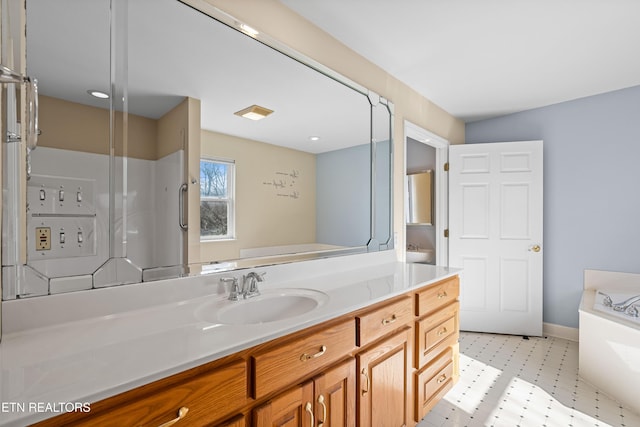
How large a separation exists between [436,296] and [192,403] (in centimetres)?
142

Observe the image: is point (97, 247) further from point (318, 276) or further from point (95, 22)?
point (318, 276)

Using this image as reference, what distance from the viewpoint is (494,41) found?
80.0 inches

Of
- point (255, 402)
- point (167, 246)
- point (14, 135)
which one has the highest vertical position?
point (14, 135)

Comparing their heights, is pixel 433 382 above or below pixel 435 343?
below

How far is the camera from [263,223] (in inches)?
64.8

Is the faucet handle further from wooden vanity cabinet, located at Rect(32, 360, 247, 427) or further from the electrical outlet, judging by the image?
the electrical outlet

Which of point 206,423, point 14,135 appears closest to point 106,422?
point 206,423

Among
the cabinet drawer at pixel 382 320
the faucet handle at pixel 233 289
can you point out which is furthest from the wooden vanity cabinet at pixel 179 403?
the cabinet drawer at pixel 382 320

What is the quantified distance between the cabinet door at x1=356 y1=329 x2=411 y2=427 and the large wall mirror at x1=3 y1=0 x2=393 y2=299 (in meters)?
0.66

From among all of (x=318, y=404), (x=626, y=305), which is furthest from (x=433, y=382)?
(x=626, y=305)

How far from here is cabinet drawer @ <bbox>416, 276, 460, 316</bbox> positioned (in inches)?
65.2

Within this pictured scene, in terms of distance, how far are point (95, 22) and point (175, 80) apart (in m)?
0.29

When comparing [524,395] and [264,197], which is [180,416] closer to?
[264,197]

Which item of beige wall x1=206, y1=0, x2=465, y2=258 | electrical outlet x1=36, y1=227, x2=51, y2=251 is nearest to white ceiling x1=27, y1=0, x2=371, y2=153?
beige wall x1=206, y1=0, x2=465, y2=258
